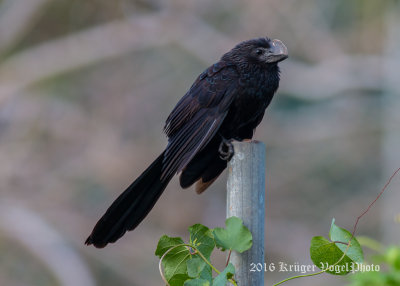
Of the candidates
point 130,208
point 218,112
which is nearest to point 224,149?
point 218,112

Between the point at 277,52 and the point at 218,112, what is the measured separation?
493 millimetres

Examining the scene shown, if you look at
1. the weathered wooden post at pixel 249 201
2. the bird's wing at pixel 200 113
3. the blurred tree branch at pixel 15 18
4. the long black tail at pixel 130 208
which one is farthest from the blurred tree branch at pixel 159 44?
the weathered wooden post at pixel 249 201

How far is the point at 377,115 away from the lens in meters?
10.3

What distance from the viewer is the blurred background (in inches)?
365

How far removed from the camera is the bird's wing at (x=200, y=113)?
2.85 meters

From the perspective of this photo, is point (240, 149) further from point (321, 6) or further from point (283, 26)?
point (321, 6)

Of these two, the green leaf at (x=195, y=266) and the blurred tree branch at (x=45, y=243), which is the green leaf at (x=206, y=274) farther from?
the blurred tree branch at (x=45, y=243)

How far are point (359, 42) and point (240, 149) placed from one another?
8.61 m

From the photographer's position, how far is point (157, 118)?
10141mm

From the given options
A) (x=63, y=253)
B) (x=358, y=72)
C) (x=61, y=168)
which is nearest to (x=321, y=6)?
(x=358, y=72)

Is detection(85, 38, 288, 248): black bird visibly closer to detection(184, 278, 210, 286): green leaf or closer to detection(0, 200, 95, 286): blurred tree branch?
detection(184, 278, 210, 286): green leaf

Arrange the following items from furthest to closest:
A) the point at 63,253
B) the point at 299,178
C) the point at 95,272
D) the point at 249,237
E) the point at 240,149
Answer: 1. the point at 299,178
2. the point at 95,272
3. the point at 63,253
4. the point at 240,149
5. the point at 249,237

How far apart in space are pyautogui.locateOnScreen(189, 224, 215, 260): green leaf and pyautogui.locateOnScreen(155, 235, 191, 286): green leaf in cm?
4

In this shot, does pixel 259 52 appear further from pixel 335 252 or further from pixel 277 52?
pixel 335 252
